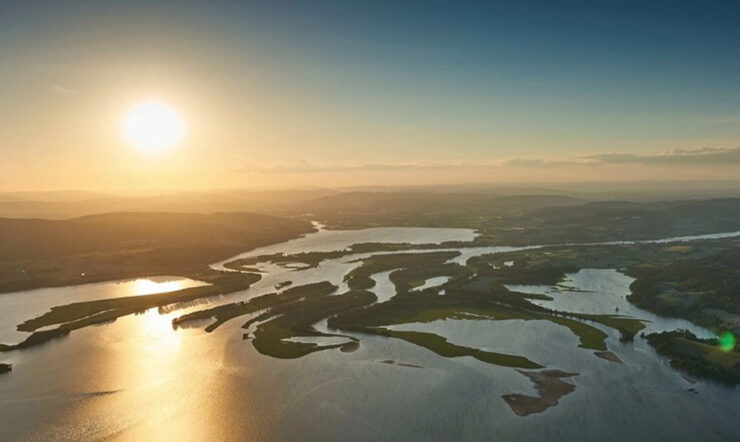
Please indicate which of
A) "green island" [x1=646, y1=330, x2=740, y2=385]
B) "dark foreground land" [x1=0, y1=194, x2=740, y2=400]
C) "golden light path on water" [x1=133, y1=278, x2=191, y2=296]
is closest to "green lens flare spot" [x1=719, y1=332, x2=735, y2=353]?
"green island" [x1=646, y1=330, x2=740, y2=385]

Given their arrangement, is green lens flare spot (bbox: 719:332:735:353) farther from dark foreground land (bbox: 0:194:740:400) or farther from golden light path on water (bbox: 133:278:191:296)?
golden light path on water (bbox: 133:278:191:296)

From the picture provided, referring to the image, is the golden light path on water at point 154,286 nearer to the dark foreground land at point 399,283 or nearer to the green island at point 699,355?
the dark foreground land at point 399,283

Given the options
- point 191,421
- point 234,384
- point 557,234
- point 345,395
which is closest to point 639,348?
point 345,395

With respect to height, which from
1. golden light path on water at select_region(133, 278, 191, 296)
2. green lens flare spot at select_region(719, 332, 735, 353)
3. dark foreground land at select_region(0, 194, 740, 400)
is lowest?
golden light path on water at select_region(133, 278, 191, 296)

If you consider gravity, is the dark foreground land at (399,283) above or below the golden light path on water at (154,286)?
above

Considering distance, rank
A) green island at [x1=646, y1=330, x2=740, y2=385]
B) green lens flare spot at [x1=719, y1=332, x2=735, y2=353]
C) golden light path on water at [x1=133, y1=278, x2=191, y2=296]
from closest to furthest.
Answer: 1. green island at [x1=646, y1=330, x2=740, y2=385]
2. green lens flare spot at [x1=719, y1=332, x2=735, y2=353]
3. golden light path on water at [x1=133, y1=278, x2=191, y2=296]

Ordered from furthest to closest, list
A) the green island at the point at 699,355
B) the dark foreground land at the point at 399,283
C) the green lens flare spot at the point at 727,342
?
1. the dark foreground land at the point at 399,283
2. the green lens flare spot at the point at 727,342
3. the green island at the point at 699,355

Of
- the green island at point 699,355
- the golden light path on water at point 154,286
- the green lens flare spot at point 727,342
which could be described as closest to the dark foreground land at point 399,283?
the green island at point 699,355

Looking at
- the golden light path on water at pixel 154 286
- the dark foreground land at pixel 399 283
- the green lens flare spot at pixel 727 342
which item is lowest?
the golden light path on water at pixel 154 286

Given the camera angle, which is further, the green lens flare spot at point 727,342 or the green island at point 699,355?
the green lens flare spot at point 727,342
